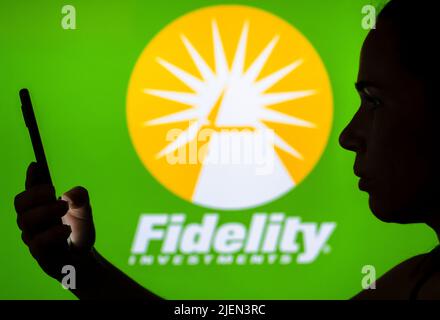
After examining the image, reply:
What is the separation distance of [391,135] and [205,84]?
1.26m

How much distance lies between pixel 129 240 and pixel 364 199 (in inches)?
32.5

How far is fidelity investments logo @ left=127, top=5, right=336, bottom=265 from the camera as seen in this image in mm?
1834

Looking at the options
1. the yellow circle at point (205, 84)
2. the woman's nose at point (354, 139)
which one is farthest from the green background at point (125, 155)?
the woman's nose at point (354, 139)

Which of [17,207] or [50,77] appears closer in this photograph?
[17,207]

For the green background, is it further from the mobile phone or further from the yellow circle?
the mobile phone

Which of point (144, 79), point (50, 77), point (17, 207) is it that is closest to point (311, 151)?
point (144, 79)

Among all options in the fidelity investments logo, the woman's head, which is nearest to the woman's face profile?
the woman's head

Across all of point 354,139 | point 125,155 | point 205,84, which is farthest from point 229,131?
point 354,139

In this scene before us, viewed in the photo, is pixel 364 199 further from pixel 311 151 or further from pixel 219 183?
pixel 219 183

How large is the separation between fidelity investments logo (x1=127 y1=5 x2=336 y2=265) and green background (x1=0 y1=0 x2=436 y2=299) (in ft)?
0.11

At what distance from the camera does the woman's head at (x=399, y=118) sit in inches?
25.3

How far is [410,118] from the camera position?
0.65 metres

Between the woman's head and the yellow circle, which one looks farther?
the yellow circle

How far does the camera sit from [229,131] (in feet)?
6.06
